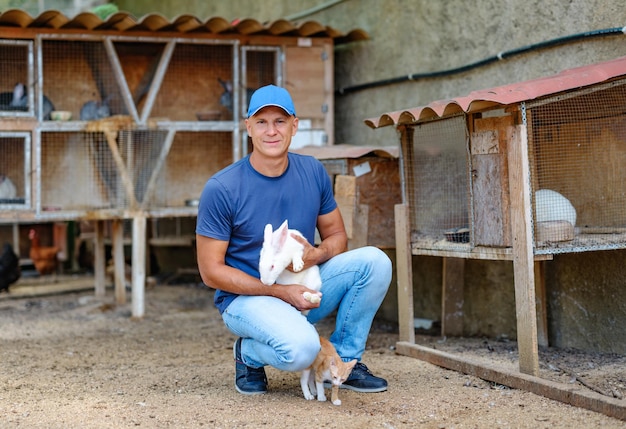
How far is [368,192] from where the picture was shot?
573 cm

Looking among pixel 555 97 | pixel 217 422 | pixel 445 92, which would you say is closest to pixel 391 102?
pixel 445 92

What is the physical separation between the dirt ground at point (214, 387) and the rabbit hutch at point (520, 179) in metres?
0.37

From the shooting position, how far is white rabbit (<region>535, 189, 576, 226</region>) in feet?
15.0

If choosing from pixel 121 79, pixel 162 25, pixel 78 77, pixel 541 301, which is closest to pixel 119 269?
pixel 78 77

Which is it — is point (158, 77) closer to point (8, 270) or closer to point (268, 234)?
point (8, 270)

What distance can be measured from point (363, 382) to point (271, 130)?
139 cm

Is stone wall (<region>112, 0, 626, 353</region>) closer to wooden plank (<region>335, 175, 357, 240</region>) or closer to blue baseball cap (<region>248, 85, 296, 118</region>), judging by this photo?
wooden plank (<region>335, 175, 357, 240</region>)

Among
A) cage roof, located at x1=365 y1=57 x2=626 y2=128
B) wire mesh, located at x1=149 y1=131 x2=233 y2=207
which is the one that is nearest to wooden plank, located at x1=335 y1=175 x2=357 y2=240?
cage roof, located at x1=365 y1=57 x2=626 y2=128

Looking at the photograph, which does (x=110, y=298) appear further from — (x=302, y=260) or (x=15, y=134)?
(x=302, y=260)

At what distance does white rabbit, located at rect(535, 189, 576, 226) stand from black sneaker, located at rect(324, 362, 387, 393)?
4.27 feet

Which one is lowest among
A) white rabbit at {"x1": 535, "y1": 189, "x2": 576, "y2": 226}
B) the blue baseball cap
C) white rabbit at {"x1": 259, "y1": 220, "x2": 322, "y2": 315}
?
white rabbit at {"x1": 259, "y1": 220, "x2": 322, "y2": 315}

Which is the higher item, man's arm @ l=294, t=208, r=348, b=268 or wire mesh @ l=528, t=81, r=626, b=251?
wire mesh @ l=528, t=81, r=626, b=251

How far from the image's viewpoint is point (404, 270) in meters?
5.22

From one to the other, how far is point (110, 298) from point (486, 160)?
536 centimetres
